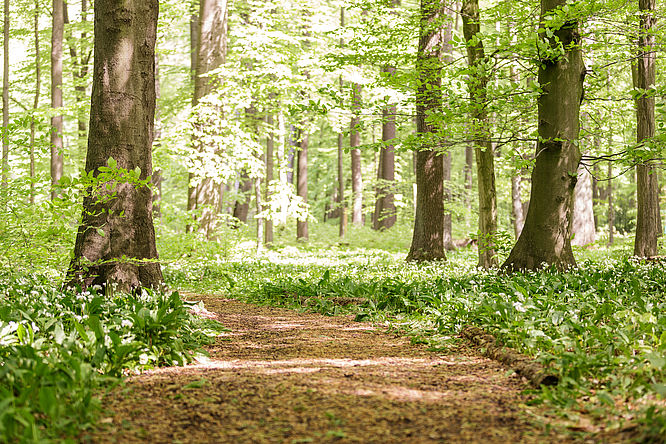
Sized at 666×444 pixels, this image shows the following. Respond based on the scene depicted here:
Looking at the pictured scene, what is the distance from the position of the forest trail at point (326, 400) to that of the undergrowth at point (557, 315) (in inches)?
14.5

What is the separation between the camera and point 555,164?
295 inches

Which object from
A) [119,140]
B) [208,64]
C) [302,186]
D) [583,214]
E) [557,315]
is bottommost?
[557,315]

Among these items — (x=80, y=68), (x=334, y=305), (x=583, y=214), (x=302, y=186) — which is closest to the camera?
(x=334, y=305)

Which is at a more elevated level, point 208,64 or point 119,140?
point 208,64

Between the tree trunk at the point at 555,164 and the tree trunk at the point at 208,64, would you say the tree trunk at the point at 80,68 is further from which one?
the tree trunk at the point at 555,164

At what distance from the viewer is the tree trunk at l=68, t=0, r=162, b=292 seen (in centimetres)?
580

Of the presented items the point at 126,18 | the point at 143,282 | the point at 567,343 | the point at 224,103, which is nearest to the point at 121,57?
the point at 126,18

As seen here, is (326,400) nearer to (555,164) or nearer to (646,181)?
(555,164)

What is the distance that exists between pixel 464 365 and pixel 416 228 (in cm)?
860

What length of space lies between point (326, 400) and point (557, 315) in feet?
7.19

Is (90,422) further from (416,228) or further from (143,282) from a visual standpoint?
(416,228)

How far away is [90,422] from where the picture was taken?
265cm

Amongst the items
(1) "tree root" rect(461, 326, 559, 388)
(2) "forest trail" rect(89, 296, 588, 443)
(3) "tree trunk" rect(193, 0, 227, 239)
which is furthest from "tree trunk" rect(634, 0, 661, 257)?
(3) "tree trunk" rect(193, 0, 227, 239)

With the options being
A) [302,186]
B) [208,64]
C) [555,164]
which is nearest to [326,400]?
[555,164]
